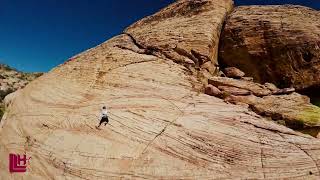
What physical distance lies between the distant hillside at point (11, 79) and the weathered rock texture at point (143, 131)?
61740 millimetres

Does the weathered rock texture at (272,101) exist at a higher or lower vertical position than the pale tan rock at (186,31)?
lower

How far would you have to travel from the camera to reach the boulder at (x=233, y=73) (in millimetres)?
29177

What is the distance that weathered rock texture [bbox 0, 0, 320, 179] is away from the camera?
65.4 ft

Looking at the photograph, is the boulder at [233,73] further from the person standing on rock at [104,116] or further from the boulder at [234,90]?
the person standing on rock at [104,116]

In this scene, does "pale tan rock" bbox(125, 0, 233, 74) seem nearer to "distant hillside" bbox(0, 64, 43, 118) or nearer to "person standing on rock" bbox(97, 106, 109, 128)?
"person standing on rock" bbox(97, 106, 109, 128)

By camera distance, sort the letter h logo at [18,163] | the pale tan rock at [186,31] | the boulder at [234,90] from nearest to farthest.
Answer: the letter h logo at [18,163] → the boulder at [234,90] → the pale tan rock at [186,31]

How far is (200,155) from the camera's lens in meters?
20.2

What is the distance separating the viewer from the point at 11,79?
10600 cm

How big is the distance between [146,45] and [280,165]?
14679mm

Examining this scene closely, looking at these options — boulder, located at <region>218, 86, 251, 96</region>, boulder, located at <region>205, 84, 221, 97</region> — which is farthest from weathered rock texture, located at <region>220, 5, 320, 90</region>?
boulder, located at <region>205, 84, 221, 97</region>

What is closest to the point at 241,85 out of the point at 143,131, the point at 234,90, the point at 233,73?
the point at 234,90

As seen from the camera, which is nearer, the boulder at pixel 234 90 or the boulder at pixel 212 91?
the boulder at pixel 212 91

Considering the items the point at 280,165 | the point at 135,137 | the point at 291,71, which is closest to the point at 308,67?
the point at 291,71

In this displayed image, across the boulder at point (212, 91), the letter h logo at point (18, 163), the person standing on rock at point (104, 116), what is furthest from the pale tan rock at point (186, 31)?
the letter h logo at point (18, 163)
